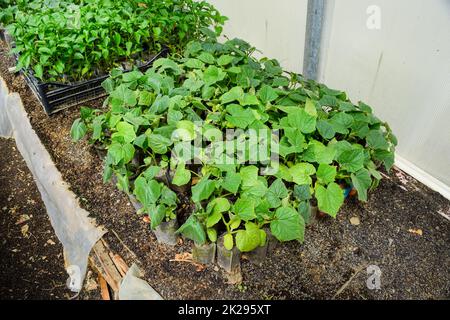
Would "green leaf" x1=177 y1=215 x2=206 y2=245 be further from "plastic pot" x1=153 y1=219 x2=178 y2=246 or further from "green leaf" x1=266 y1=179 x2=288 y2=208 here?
"green leaf" x1=266 y1=179 x2=288 y2=208

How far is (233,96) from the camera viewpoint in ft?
5.42

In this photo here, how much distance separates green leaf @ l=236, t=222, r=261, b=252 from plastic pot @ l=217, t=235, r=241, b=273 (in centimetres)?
11

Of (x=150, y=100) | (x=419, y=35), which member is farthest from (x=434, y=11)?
(x=150, y=100)

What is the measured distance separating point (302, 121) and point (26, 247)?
1.68m

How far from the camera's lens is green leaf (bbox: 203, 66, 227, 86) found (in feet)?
5.81

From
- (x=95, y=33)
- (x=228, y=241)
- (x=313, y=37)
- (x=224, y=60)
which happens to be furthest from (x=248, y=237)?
(x=95, y=33)

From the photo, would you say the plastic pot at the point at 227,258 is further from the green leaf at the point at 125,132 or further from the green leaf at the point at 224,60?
the green leaf at the point at 224,60

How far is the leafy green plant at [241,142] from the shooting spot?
53.4 inches

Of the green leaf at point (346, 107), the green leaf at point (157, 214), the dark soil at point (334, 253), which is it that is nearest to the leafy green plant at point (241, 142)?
the green leaf at point (346, 107)

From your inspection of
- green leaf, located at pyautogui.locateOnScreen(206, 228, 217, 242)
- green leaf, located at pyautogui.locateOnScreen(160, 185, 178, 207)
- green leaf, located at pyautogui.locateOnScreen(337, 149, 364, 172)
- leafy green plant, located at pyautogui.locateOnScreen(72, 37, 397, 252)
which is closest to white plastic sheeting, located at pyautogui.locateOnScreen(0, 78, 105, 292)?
leafy green plant, located at pyautogui.locateOnScreen(72, 37, 397, 252)

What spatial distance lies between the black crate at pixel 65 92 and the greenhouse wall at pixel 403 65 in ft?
3.91

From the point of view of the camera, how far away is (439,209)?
181 centimetres

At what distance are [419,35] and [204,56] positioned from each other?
1068 mm

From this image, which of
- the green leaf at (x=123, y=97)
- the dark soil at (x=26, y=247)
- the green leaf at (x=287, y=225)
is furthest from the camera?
the dark soil at (x=26, y=247)
